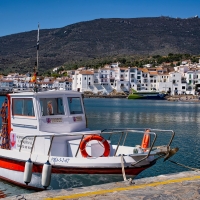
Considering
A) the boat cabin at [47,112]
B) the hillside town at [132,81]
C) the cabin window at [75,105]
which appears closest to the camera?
the boat cabin at [47,112]

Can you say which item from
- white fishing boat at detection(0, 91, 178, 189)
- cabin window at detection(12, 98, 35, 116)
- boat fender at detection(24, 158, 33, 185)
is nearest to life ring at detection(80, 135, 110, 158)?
white fishing boat at detection(0, 91, 178, 189)

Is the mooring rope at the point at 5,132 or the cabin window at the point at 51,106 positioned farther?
the mooring rope at the point at 5,132

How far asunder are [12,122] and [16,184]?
2.05 metres

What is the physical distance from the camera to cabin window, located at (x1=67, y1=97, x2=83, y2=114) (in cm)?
1181

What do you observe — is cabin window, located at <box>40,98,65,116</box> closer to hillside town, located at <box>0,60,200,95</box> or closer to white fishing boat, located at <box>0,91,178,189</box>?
white fishing boat, located at <box>0,91,178,189</box>

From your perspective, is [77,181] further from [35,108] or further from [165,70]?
[165,70]

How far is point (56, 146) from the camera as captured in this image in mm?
10883

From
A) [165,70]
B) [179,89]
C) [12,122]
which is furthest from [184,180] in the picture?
[165,70]

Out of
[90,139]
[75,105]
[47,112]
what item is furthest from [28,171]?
[75,105]

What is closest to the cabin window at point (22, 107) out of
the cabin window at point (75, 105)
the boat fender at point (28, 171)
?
the cabin window at point (75, 105)

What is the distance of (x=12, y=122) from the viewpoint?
12102 millimetres

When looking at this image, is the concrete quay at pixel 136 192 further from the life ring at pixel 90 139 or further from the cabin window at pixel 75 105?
the cabin window at pixel 75 105

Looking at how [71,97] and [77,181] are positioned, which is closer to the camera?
[77,181]

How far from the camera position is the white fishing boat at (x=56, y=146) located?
9883 millimetres
